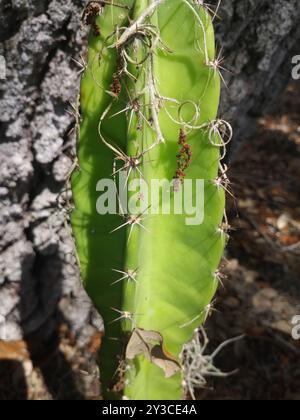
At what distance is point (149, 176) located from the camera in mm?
1030

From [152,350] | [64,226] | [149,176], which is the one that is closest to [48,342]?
[64,226]

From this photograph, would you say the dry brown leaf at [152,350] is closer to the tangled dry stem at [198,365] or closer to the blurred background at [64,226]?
the blurred background at [64,226]

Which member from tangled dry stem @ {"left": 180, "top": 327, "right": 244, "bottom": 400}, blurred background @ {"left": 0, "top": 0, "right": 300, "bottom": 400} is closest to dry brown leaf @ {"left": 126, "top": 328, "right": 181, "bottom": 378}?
blurred background @ {"left": 0, "top": 0, "right": 300, "bottom": 400}

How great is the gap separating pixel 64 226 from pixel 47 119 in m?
0.35

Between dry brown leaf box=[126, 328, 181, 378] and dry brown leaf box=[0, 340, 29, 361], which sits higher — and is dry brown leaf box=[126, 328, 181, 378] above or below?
above

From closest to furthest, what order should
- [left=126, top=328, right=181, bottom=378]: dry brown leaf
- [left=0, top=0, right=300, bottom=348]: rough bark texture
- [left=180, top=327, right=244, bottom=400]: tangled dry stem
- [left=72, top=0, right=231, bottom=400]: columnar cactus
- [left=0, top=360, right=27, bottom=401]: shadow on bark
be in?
[left=72, top=0, right=231, bottom=400]: columnar cactus → [left=126, top=328, right=181, bottom=378]: dry brown leaf → [left=0, top=0, right=300, bottom=348]: rough bark texture → [left=0, top=360, right=27, bottom=401]: shadow on bark → [left=180, top=327, right=244, bottom=400]: tangled dry stem

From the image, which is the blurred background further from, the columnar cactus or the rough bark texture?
the columnar cactus

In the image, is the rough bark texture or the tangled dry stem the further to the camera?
the tangled dry stem

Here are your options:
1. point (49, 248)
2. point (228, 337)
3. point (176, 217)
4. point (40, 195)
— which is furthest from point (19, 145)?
point (228, 337)

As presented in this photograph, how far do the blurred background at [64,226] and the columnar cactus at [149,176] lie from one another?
0.17 m

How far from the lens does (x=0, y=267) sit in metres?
1.55

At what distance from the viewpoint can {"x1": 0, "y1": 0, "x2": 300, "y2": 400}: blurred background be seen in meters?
1.36

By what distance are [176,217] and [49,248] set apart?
655mm

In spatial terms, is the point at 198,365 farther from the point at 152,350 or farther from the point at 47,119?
the point at 47,119
